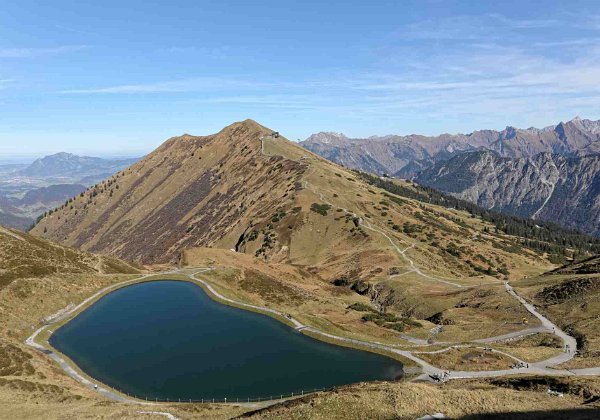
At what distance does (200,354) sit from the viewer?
300 ft

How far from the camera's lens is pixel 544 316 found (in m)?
109

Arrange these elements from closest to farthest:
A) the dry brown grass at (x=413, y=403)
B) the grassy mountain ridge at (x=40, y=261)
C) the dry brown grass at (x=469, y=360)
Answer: the dry brown grass at (x=413, y=403) → the dry brown grass at (x=469, y=360) → the grassy mountain ridge at (x=40, y=261)

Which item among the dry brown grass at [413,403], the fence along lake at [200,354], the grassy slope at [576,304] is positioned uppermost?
the dry brown grass at [413,403]

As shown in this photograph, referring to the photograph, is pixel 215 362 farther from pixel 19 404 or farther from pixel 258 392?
pixel 19 404

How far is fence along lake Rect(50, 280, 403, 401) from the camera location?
7850cm

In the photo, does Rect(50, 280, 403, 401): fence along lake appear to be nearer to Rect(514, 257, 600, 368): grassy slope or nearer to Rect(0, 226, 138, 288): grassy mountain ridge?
Rect(0, 226, 138, 288): grassy mountain ridge

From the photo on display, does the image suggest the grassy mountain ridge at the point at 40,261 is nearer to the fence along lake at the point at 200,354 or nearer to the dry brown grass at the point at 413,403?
the fence along lake at the point at 200,354

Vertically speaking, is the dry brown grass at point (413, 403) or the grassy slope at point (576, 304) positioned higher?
the dry brown grass at point (413, 403)

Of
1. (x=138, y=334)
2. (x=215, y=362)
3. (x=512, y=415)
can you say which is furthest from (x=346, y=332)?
(x=512, y=415)

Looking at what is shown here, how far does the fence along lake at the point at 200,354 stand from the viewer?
78500 mm

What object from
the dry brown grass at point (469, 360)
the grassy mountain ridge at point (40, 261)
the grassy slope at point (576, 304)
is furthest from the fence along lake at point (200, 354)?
the grassy slope at point (576, 304)

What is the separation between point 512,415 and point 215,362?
58.1 m

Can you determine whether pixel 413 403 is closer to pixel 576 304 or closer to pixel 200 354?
pixel 200 354

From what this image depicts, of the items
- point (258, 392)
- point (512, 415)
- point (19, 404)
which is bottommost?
point (258, 392)
